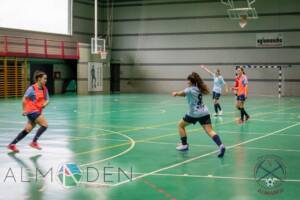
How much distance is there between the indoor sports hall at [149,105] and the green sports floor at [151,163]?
3 cm

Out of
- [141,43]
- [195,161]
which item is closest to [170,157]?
[195,161]

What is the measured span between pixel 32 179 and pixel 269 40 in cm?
3502

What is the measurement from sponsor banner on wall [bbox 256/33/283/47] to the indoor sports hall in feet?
0.27

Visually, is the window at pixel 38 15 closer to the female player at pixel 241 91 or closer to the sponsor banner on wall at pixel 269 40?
the sponsor banner on wall at pixel 269 40

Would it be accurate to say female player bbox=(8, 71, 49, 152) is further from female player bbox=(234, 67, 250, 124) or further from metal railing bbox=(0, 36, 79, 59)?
metal railing bbox=(0, 36, 79, 59)

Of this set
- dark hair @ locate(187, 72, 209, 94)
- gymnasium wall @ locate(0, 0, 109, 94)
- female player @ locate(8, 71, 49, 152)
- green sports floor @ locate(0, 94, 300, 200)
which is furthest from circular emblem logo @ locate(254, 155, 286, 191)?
gymnasium wall @ locate(0, 0, 109, 94)

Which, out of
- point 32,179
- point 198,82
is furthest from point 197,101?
point 32,179

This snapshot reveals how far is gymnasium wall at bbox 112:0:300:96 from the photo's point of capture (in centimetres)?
4072

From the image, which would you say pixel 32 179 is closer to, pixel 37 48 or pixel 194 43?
pixel 37 48

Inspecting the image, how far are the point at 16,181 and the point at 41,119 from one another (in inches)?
142

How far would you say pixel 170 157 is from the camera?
11.3m

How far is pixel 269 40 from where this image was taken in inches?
1622

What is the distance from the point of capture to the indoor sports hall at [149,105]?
29.1 ft

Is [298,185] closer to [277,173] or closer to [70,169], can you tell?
[277,173]
